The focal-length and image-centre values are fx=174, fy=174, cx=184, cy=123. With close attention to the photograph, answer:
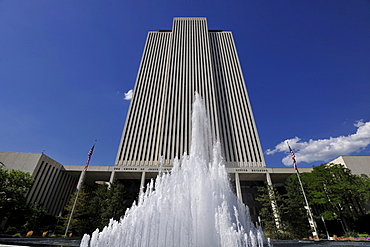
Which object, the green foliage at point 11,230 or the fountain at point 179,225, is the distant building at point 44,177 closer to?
the green foliage at point 11,230

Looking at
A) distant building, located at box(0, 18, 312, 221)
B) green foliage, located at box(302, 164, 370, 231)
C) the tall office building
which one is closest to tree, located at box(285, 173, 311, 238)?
green foliage, located at box(302, 164, 370, 231)

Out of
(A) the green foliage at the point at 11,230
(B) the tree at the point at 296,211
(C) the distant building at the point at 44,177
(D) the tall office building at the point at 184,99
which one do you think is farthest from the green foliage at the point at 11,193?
(B) the tree at the point at 296,211

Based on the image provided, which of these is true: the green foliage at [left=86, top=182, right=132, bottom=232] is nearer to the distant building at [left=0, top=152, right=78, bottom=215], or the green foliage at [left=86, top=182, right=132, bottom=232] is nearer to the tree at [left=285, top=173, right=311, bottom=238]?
the distant building at [left=0, top=152, right=78, bottom=215]

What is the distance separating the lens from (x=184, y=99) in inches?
2195

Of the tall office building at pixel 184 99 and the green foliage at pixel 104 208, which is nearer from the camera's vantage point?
the green foliage at pixel 104 208

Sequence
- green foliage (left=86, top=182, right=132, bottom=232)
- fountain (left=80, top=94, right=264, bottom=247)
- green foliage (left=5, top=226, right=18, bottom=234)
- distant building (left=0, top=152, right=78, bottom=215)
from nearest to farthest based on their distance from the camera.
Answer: fountain (left=80, top=94, right=264, bottom=247)
green foliage (left=5, top=226, right=18, bottom=234)
green foliage (left=86, top=182, right=132, bottom=232)
distant building (left=0, top=152, right=78, bottom=215)

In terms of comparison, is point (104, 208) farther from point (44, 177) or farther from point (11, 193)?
point (44, 177)

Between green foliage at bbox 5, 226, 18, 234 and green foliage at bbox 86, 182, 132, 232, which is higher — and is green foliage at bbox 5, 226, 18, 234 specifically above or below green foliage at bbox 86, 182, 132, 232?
below

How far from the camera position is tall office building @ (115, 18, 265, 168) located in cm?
4784

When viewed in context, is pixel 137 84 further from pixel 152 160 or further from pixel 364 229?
pixel 364 229

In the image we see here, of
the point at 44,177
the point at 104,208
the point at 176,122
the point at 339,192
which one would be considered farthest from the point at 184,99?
the point at 339,192

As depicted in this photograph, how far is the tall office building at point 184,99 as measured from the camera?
47844 mm

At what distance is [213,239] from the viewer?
11094 millimetres

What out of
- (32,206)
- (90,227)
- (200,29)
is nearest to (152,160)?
(90,227)
